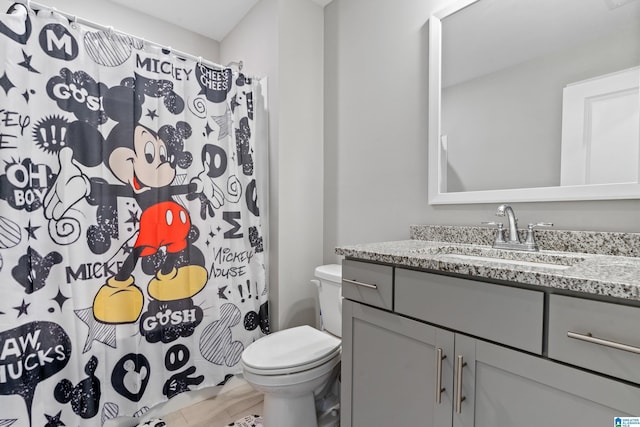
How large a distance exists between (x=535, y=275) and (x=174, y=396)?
1.78 m

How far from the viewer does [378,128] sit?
66.5 inches

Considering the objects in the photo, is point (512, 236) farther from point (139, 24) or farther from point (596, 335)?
point (139, 24)

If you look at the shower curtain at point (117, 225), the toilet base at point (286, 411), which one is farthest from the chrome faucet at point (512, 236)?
the shower curtain at point (117, 225)

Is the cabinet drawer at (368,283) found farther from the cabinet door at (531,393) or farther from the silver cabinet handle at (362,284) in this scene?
the cabinet door at (531,393)

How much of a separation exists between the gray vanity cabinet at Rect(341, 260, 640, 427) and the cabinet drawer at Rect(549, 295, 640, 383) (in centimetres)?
2

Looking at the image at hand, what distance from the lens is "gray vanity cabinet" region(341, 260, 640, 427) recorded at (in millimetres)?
666

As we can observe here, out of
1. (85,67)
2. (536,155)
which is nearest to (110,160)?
(85,67)

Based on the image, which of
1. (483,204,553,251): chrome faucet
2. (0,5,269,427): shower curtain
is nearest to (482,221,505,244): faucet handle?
(483,204,553,251): chrome faucet

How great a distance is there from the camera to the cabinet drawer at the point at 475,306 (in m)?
0.71

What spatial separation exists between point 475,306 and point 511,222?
52 cm

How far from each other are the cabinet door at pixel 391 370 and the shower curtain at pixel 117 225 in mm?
888

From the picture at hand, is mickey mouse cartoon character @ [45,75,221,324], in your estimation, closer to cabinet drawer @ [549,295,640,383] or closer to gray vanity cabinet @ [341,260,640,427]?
gray vanity cabinet @ [341,260,640,427]

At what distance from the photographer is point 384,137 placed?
5.46ft

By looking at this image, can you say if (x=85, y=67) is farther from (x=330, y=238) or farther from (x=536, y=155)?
(x=536, y=155)
